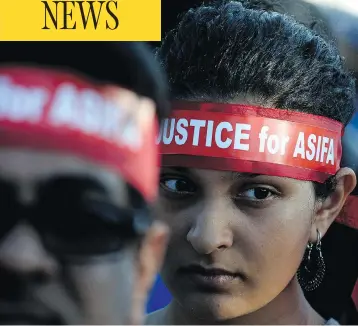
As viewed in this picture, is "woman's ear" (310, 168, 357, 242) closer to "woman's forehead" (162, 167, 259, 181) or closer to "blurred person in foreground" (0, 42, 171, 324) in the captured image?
"woman's forehead" (162, 167, 259, 181)

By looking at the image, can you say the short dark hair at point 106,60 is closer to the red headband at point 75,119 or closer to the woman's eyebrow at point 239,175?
the red headband at point 75,119

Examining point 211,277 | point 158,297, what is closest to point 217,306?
point 211,277

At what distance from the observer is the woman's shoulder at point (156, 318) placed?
2707 millimetres

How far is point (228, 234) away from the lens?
2.59 meters

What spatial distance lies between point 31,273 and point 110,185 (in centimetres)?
43

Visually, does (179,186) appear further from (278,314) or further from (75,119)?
(278,314)

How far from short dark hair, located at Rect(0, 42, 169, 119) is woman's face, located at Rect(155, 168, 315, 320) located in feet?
1.16

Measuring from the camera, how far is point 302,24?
2.74 metres

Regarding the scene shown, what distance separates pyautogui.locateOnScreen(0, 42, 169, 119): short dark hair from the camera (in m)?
2.47

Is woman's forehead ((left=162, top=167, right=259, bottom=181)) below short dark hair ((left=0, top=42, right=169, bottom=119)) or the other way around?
below

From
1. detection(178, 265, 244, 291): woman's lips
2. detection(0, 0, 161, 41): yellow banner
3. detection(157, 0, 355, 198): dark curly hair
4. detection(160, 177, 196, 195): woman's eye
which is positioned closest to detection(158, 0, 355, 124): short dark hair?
detection(157, 0, 355, 198): dark curly hair

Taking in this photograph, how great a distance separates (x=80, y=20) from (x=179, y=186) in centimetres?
81

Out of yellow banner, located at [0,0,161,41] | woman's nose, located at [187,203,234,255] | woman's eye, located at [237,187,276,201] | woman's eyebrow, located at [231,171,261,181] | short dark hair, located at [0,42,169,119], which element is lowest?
woman's nose, located at [187,203,234,255]

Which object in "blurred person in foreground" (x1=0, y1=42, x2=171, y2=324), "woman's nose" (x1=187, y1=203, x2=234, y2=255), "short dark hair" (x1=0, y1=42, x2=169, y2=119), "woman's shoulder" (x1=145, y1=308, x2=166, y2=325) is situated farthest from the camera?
"woman's shoulder" (x1=145, y1=308, x2=166, y2=325)
